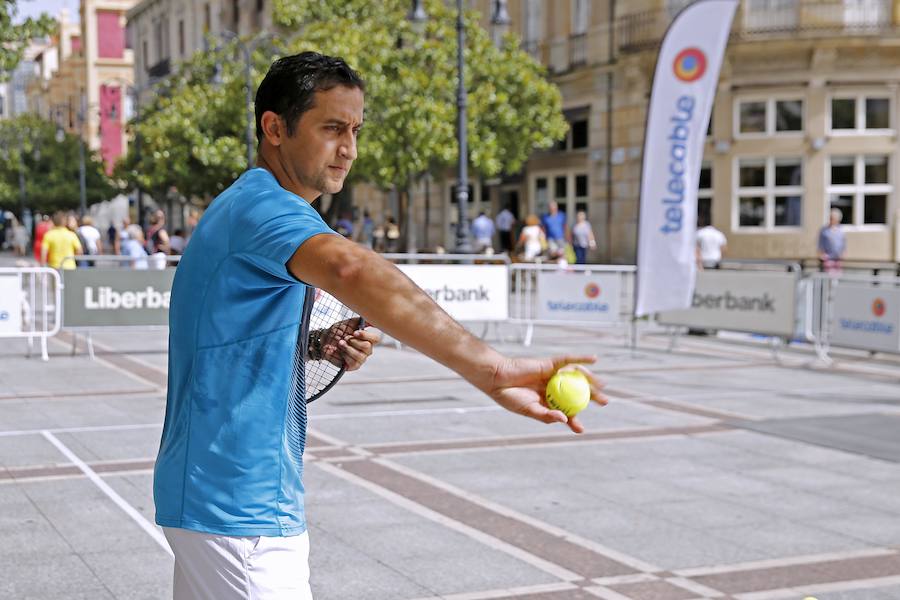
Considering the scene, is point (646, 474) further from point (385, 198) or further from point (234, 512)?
point (385, 198)

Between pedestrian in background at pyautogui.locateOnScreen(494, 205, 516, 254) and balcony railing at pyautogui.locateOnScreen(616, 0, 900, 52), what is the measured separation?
20.2ft

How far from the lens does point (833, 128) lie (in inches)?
1260

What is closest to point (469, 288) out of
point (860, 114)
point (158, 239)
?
point (158, 239)

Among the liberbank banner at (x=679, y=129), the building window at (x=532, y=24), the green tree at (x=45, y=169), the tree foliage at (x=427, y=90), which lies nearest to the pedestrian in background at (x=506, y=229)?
the tree foliage at (x=427, y=90)

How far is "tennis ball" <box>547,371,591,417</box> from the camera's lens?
2304 millimetres

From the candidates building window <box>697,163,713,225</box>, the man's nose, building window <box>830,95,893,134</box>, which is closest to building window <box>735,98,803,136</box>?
building window <box>830,95,893,134</box>

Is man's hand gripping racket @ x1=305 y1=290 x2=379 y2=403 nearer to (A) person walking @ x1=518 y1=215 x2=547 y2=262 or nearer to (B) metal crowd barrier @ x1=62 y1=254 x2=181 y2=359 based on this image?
(B) metal crowd barrier @ x1=62 y1=254 x2=181 y2=359

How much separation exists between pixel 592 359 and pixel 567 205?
3548cm

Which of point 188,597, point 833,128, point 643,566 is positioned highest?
point 833,128

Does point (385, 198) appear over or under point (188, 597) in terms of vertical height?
over

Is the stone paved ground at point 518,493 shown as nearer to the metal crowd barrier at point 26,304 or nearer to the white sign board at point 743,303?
the metal crowd barrier at point 26,304

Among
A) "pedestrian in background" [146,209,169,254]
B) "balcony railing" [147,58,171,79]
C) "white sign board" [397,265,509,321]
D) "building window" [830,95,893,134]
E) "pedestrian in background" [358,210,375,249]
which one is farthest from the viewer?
"balcony railing" [147,58,171,79]

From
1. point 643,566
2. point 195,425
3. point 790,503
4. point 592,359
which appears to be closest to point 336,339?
point 195,425

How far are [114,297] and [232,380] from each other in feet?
43.5
